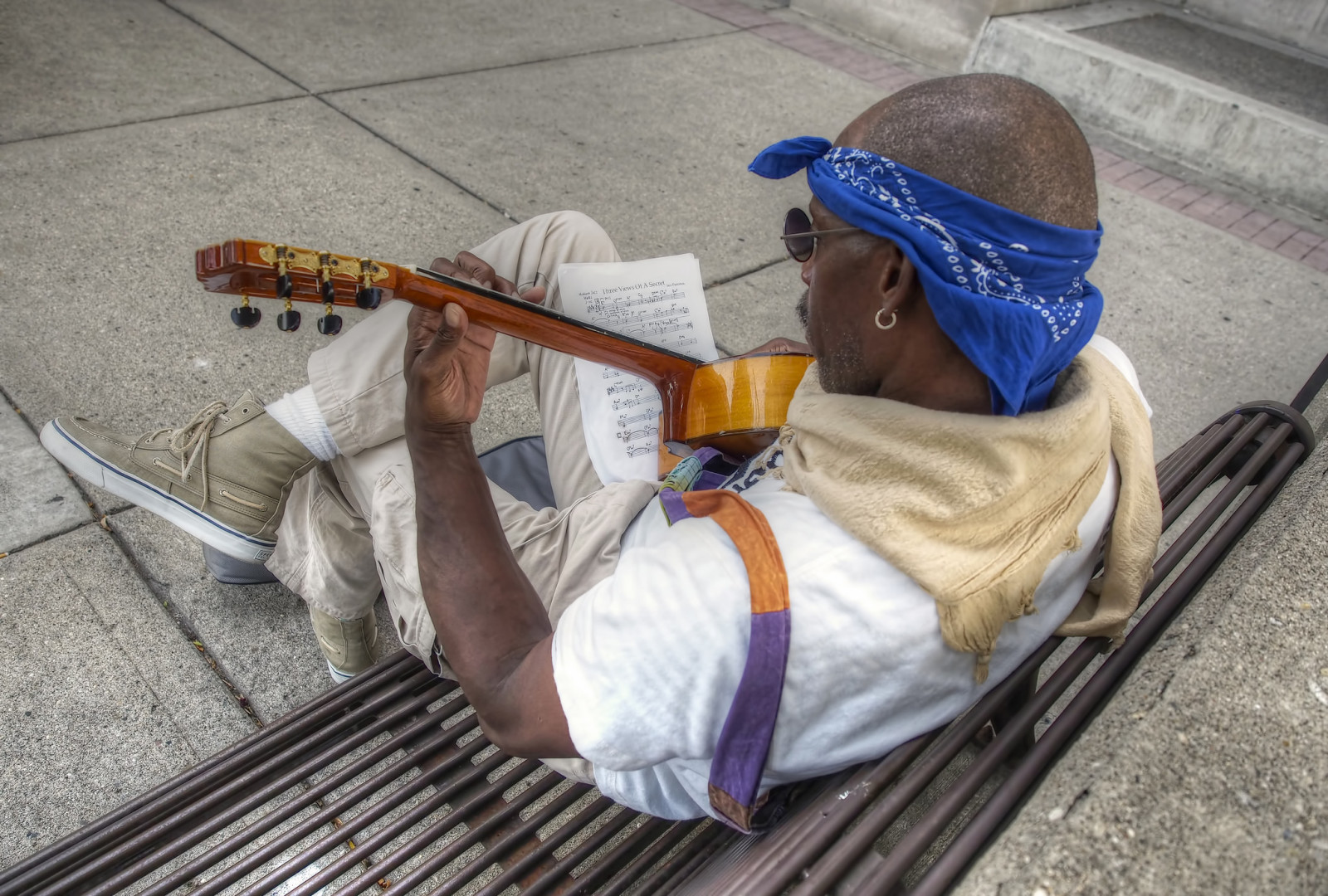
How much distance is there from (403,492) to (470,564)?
26cm

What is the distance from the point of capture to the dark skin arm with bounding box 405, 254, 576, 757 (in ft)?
4.24

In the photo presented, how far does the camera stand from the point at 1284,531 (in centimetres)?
159

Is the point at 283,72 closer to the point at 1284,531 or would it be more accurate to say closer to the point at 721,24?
the point at 721,24

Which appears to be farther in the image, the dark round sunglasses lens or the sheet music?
the sheet music

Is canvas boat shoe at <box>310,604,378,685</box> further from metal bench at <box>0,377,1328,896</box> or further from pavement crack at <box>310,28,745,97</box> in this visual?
pavement crack at <box>310,28,745,97</box>

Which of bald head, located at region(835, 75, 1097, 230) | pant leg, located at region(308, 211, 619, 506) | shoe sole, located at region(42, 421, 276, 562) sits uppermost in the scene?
bald head, located at region(835, 75, 1097, 230)

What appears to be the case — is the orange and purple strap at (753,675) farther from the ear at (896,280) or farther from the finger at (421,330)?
the finger at (421,330)

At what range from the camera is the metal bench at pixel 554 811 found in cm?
119

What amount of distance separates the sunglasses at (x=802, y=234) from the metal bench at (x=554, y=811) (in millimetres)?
653

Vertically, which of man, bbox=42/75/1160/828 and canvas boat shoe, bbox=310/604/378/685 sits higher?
man, bbox=42/75/1160/828

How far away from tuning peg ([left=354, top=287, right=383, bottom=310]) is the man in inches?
4.2

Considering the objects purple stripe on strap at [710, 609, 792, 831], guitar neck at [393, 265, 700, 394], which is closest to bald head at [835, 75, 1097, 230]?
purple stripe on strap at [710, 609, 792, 831]

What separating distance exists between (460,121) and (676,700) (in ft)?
11.9

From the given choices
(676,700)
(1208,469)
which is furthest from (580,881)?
(1208,469)
